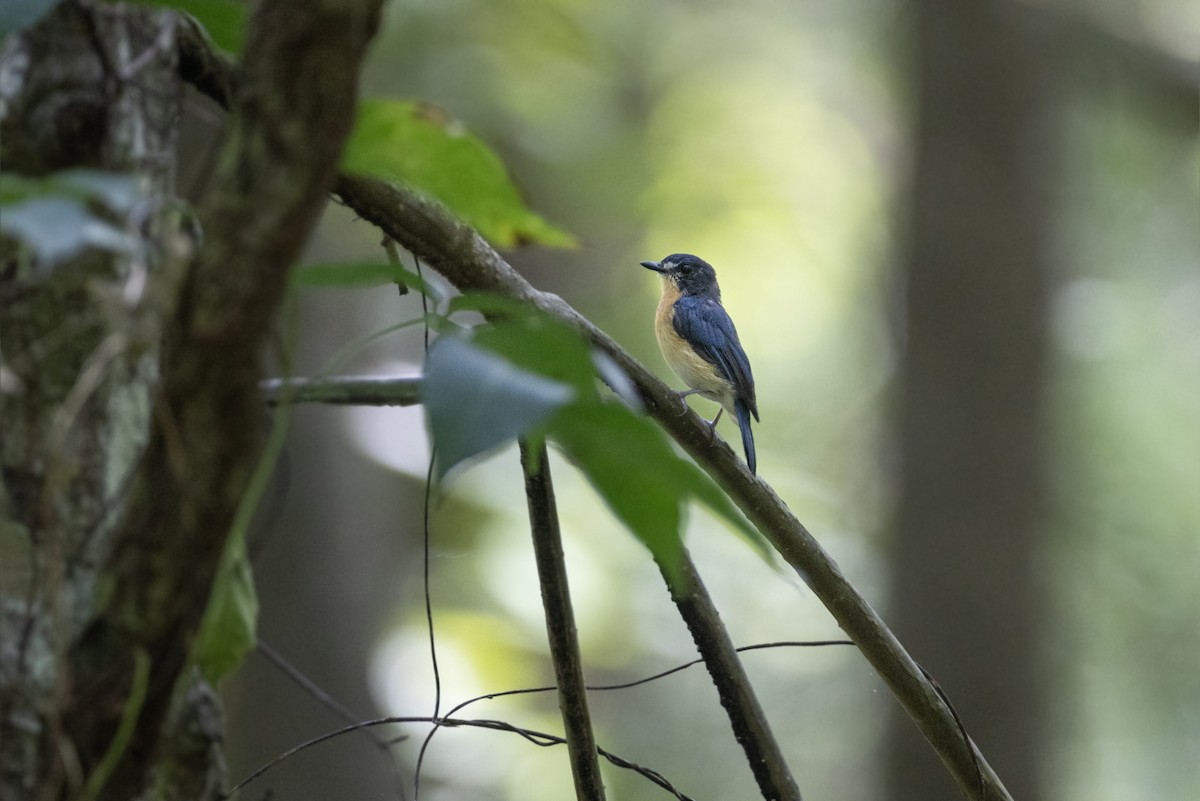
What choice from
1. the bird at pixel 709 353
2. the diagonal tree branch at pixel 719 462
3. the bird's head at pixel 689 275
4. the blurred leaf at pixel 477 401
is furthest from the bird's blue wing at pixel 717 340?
the blurred leaf at pixel 477 401

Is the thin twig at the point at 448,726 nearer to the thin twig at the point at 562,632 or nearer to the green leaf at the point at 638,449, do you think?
the thin twig at the point at 562,632

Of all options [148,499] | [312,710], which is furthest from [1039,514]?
[148,499]

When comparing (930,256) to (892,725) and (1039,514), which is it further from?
(892,725)

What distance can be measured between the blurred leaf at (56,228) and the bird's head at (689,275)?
464cm

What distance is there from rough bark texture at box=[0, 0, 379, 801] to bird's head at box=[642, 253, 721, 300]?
13.7 feet

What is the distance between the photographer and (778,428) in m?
11.5

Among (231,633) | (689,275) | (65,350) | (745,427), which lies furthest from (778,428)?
(65,350)

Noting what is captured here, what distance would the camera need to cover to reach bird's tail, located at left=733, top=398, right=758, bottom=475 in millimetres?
4039

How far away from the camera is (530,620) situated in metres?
8.14

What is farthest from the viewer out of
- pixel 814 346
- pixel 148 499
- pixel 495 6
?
pixel 814 346

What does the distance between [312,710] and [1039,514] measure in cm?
431

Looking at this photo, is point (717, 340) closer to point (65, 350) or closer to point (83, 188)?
point (65, 350)

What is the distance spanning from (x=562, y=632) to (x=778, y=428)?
10.1 meters

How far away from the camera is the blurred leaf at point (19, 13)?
0.90 m
